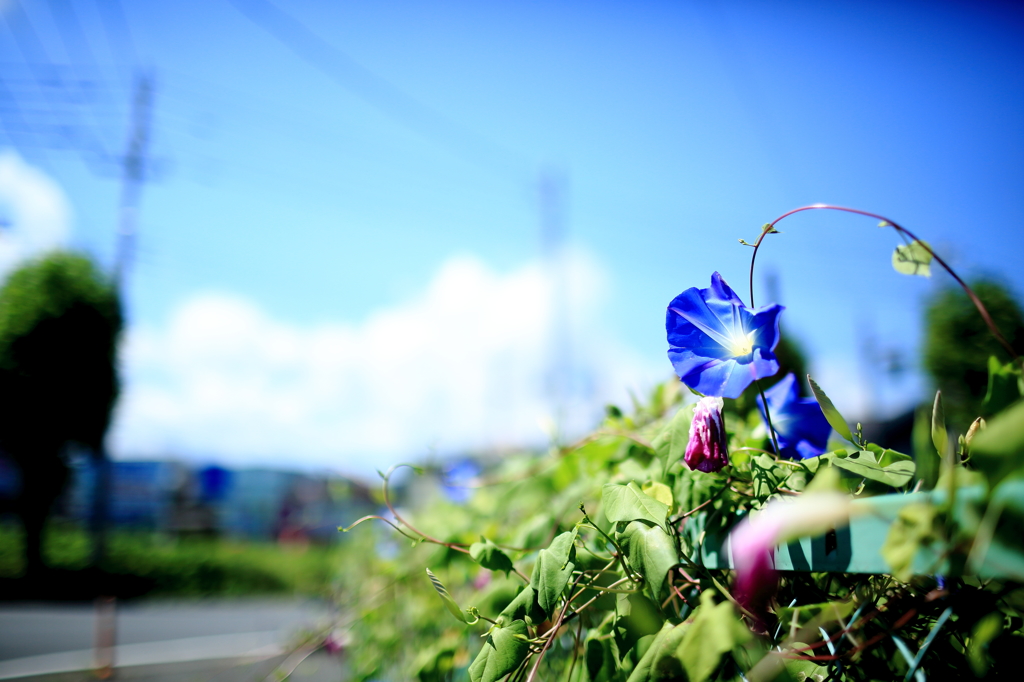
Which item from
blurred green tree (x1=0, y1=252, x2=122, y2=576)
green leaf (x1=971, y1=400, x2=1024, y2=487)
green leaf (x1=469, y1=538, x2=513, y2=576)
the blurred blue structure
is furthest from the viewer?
the blurred blue structure

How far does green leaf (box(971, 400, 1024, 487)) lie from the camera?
0.29 metres

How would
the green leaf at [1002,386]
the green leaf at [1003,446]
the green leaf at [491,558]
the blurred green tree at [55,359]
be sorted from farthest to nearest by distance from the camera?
the blurred green tree at [55,359] < the green leaf at [491,558] < the green leaf at [1002,386] < the green leaf at [1003,446]

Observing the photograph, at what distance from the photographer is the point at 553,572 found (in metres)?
0.51

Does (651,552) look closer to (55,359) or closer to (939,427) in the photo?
(939,427)

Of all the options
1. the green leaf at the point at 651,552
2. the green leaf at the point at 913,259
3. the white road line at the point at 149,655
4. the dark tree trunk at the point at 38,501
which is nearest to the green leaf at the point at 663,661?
the green leaf at the point at 651,552

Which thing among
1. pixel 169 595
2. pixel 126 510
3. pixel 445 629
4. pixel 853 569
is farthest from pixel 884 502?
pixel 126 510

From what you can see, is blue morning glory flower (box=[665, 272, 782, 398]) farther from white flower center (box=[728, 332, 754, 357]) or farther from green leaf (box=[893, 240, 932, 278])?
green leaf (box=[893, 240, 932, 278])

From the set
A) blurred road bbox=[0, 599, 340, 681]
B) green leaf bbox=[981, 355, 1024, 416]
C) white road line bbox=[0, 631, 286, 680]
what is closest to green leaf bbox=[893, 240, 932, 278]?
green leaf bbox=[981, 355, 1024, 416]

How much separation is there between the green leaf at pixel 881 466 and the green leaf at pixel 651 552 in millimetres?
149

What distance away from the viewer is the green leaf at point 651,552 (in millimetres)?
449

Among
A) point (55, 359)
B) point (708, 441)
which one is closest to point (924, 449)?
point (708, 441)

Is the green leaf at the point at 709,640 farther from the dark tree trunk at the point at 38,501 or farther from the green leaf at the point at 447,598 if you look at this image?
the dark tree trunk at the point at 38,501

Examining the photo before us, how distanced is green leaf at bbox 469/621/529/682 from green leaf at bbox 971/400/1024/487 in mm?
378

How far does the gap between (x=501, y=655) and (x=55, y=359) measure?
6.52 m
